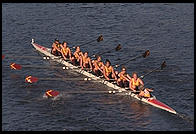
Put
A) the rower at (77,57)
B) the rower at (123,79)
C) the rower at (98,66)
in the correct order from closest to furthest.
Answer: the rower at (123,79) → the rower at (98,66) → the rower at (77,57)

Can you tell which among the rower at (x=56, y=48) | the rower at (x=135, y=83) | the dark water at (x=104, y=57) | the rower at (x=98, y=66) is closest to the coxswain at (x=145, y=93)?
the rower at (x=135, y=83)

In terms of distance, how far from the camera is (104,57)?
64.9 m

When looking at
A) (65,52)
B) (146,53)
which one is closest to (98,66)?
(146,53)

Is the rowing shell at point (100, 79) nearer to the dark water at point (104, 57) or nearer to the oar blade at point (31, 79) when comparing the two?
the dark water at point (104, 57)

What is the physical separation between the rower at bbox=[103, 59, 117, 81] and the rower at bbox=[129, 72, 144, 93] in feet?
8.74

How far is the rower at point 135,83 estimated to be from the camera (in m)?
54.2

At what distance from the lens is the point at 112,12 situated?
79.4 m

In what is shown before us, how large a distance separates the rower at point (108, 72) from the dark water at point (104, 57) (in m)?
1.29

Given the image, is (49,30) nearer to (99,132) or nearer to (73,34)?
(73,34)

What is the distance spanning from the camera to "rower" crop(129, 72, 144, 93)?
178 ft

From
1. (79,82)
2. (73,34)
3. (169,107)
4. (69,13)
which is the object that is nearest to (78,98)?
(79,82)

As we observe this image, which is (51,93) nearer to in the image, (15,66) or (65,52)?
(15,66)

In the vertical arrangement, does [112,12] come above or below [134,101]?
above

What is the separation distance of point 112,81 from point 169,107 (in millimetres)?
7911
